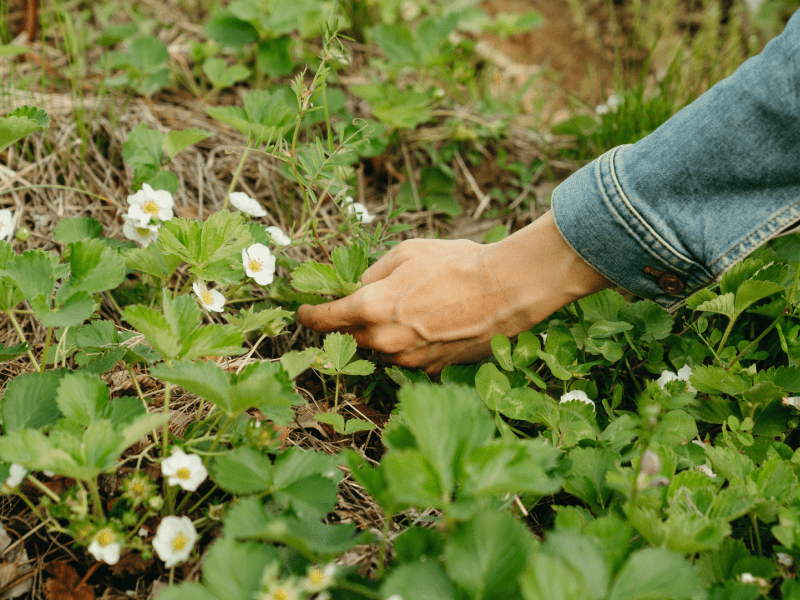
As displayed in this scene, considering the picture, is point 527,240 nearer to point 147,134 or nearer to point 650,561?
point 650,561

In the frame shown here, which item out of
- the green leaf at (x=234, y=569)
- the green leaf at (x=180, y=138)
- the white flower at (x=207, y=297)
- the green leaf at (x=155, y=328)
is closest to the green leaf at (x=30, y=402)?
the green leaf at (x=155, y=328)

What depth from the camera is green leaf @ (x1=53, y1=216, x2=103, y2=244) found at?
1.54 m

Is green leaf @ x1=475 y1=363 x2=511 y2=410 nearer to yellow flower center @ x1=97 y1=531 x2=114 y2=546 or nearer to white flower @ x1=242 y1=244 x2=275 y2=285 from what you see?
white flower @ x1=242 y1=244 x2=275 y2=285

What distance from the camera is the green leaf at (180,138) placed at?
1667mm

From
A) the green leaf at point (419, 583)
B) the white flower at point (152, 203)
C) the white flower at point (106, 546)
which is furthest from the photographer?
the white flower at point (152, 203)

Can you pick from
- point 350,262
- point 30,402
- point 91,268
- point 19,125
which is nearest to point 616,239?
point 350,262

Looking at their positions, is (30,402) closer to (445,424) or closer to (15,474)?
(15,474)

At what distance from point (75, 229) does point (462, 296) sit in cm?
104

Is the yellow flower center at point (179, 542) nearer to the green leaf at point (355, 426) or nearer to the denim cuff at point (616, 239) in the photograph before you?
the green leaf at point (355, 426)

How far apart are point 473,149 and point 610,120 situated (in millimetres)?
555

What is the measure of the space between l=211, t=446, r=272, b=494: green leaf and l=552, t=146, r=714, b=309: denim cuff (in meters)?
0.85

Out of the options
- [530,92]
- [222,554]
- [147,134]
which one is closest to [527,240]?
[222,554]

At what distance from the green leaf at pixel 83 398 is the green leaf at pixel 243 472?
23 cm

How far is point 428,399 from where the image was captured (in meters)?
0.84
